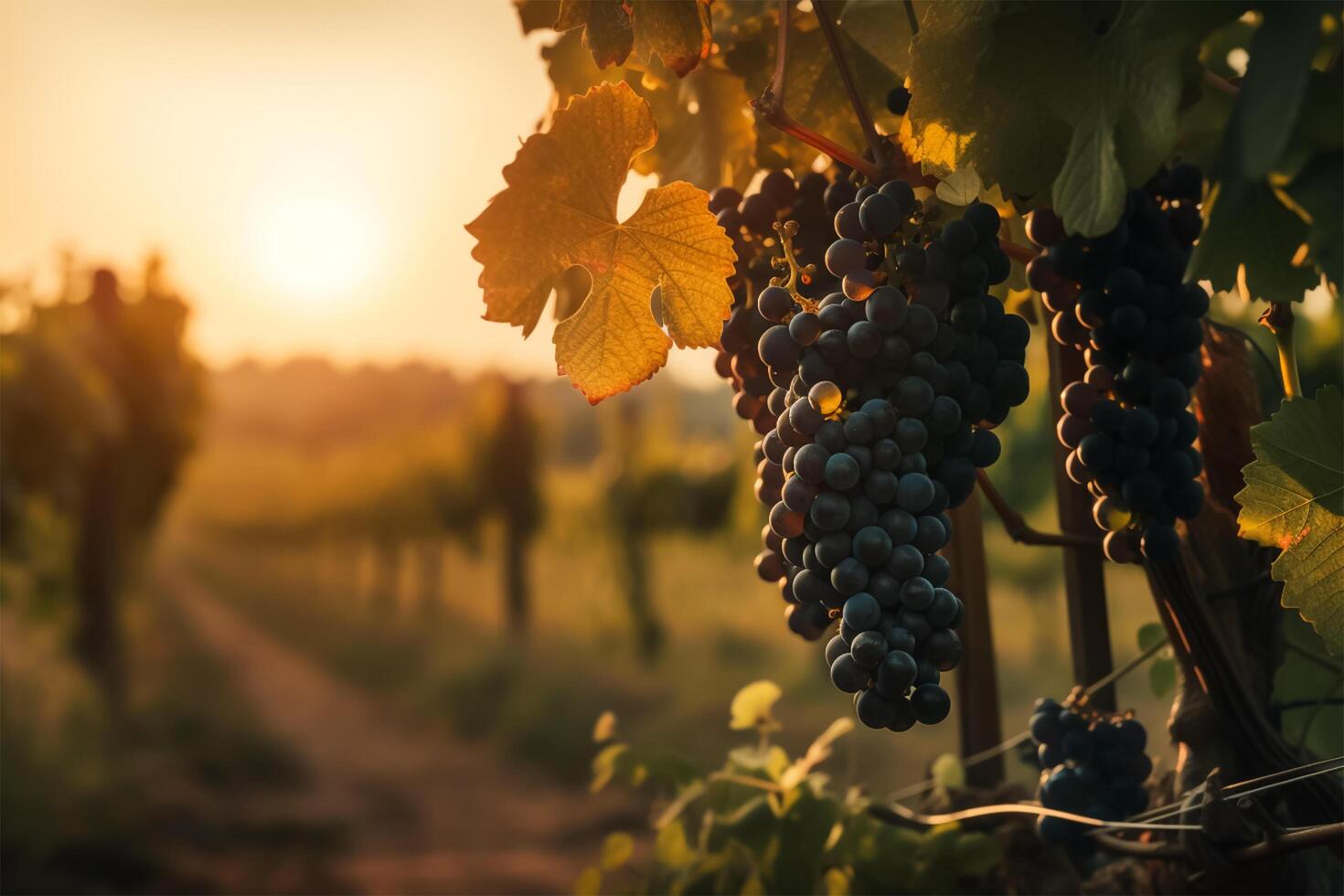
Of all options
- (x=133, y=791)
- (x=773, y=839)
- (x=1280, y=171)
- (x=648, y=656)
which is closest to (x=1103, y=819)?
(x=773, y=839)

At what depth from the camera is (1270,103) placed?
0.51 meters

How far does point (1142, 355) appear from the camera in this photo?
832mm

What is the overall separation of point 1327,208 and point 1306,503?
24cm

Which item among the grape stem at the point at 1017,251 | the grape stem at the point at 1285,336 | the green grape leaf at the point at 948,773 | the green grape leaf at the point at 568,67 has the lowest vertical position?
Answer: the green grape leaf at the point at 948,773

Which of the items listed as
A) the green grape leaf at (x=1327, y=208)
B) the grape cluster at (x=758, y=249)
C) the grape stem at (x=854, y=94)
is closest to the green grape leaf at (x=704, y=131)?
the grape cluster at (x=758, y=249)

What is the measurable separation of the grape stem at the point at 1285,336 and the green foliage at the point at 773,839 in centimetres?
53

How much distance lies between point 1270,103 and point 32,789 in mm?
7823

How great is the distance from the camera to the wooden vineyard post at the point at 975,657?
1259mm

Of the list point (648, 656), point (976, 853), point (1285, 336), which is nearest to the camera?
point (1285, 336)

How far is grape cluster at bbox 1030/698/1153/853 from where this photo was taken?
3.34 ft

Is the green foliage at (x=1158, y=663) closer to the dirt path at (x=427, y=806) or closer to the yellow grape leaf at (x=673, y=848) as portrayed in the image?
the yellow grape leaf at (x=673, y=848)

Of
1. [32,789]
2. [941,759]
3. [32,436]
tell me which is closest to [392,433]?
[32,436]

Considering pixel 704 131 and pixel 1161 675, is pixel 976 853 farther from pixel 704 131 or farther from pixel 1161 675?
pixel 704 131

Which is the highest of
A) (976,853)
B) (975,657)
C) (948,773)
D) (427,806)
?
(427,806)
